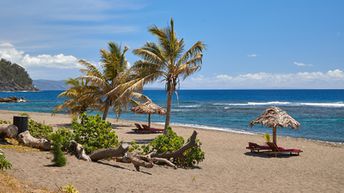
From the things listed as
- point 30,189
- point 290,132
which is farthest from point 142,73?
point 290,132

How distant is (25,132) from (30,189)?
5.93 metres

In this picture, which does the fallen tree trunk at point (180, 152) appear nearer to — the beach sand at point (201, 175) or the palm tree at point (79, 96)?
the beach sand at point (201, 175)

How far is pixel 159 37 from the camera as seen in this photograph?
19.6m

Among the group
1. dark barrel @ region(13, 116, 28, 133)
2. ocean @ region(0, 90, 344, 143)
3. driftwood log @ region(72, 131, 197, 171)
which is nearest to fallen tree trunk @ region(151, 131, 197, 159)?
driftwood log @ region(72, 131, 197, 171)

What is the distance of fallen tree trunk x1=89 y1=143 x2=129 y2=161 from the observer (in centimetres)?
1202

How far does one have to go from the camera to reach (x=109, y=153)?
478 inches

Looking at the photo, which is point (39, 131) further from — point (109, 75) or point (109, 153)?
point (109, 75)

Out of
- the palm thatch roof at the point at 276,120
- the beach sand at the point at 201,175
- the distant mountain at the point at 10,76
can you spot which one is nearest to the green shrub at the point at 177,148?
the beach sand at the point at 201,175

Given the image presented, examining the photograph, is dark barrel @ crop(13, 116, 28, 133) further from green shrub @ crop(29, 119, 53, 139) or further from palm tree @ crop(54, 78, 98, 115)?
palm tree @ crop(54, 78, 98, 115)

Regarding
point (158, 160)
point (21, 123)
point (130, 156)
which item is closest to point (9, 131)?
point (21, 123)

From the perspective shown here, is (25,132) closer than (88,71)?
Yes

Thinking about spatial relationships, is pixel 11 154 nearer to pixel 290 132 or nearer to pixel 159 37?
pixel 159 37

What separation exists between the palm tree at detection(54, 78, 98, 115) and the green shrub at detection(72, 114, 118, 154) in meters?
13.1

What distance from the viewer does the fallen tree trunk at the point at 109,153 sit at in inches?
473
